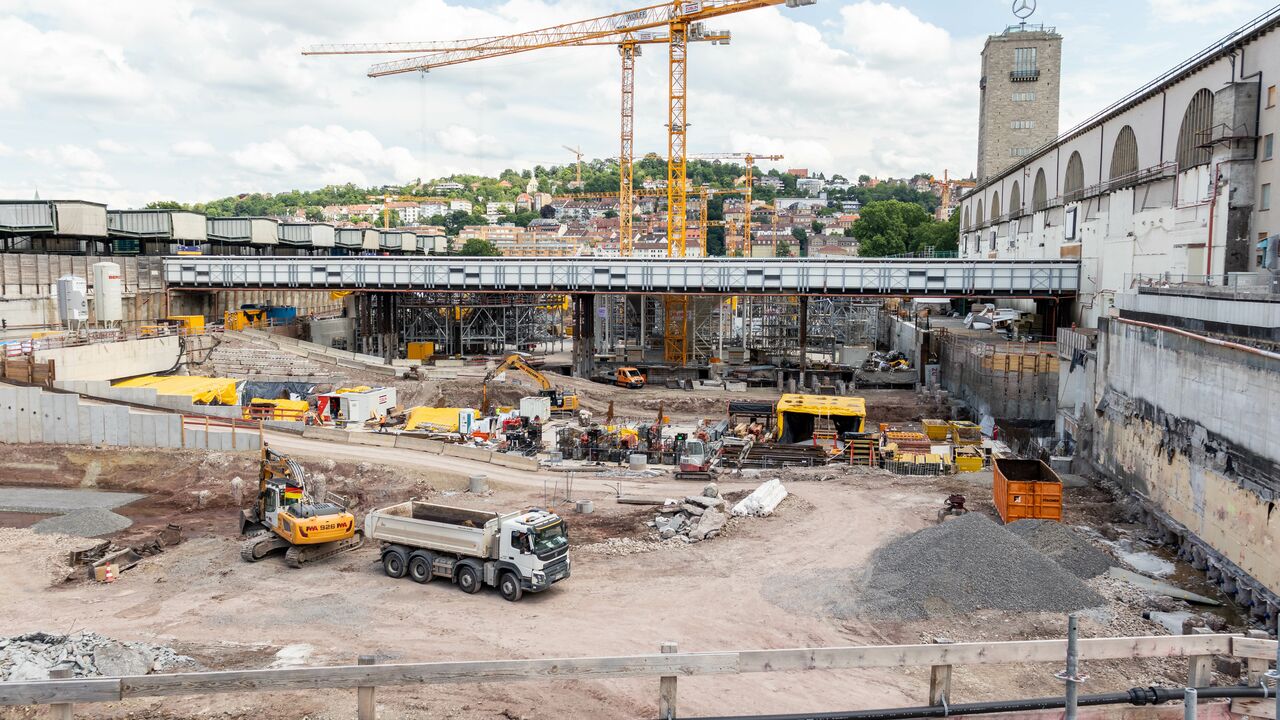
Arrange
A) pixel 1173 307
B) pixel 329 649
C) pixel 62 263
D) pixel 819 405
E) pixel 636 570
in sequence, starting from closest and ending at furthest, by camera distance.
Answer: pixel 329 649, pixel 636 570, pixel 1173 307, pixel 819 405, pixel 62 263

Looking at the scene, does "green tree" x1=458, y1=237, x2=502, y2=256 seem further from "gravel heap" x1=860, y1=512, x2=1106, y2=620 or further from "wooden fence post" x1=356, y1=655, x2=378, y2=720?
"wooden fence post" x1=356, y1=655, x2=378, y2=720

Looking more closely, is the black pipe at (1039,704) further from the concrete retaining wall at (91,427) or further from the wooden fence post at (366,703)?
the concrete retaining wall at (91,427)

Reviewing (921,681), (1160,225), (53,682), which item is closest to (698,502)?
(921,681)

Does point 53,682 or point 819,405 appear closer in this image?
point 53,682

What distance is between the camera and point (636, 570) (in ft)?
66.4

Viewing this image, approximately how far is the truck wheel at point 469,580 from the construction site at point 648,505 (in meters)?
0.11

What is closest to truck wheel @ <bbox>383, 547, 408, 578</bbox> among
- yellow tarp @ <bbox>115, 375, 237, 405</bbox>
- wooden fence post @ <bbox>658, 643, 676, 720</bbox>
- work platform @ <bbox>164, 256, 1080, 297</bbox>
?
wooden fence post @ <bbox>658, 643, 676, 720</bbox>

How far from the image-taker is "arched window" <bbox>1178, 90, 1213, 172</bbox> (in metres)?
34.3

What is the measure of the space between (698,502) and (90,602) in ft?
50.6

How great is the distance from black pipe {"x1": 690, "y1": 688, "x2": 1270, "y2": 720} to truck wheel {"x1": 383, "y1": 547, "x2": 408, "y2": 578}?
12353 millimetres

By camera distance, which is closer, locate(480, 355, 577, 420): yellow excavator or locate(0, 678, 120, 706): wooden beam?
locate(0, 678, 120, 706): wooden beam

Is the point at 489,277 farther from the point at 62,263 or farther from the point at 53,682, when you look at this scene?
the point at 53,682

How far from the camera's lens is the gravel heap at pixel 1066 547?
63.1ft

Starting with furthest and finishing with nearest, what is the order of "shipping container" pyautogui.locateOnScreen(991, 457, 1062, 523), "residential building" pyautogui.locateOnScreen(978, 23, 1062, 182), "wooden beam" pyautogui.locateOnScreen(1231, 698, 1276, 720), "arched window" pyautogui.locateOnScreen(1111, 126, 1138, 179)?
"residential building" pyautogui.locateOnScreen(978, 23, 1062, 182) → "arched window" pyautogui.locateOnScreen(1111, 126, 1138, 179) → "shipping container" pyautogui.locateOnScreen(991, 457, 1062, 523) → "wooden beam" pyautogui.locateOnScreen(1231, 698, 1276, 720)
